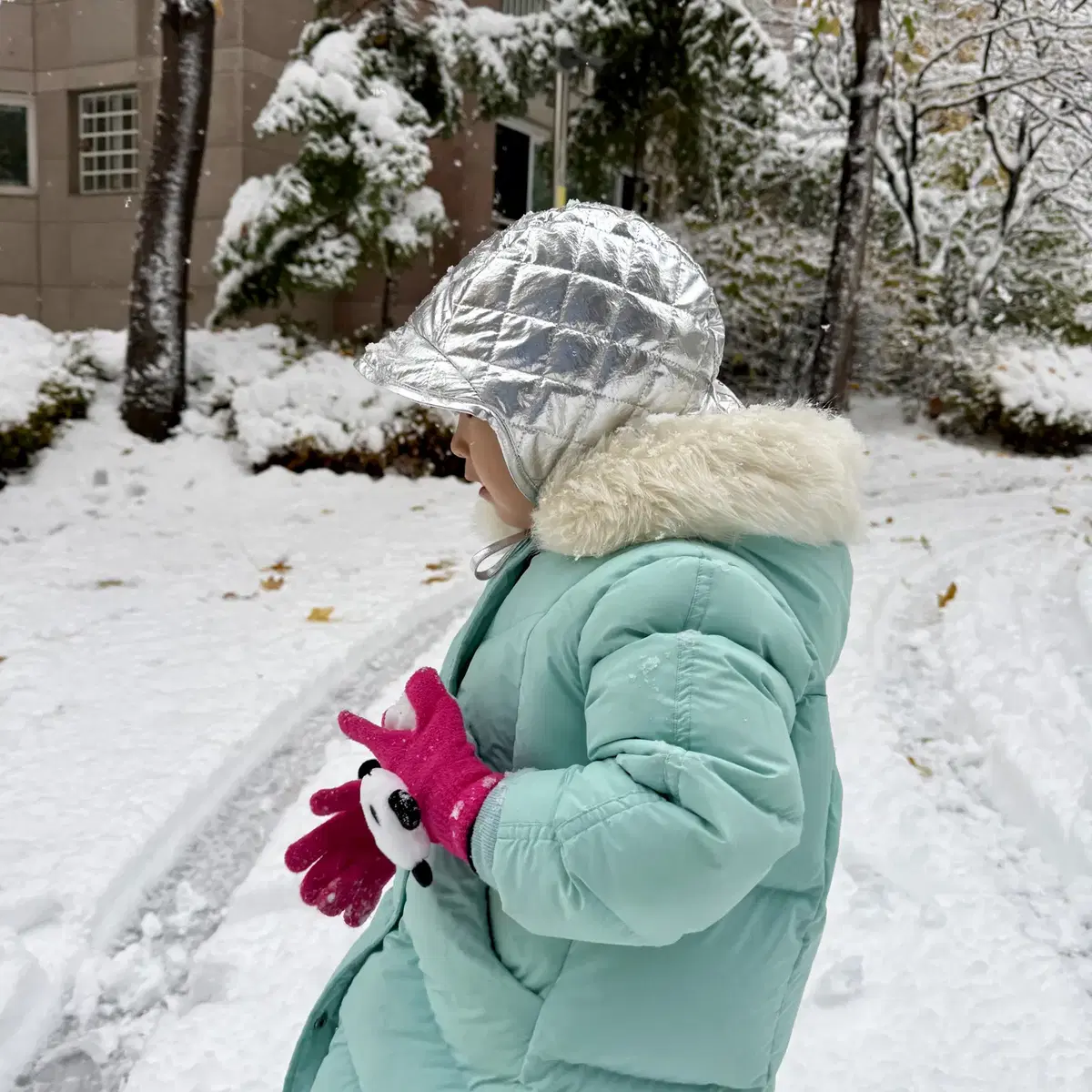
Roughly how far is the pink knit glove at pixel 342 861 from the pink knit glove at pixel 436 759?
8.2 inches

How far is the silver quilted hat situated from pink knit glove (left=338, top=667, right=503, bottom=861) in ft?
1.09

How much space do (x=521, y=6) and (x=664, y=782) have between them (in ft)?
50.1

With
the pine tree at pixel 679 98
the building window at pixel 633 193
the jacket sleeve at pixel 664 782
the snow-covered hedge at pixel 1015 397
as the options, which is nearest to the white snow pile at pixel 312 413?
the building window at pixel 633 193

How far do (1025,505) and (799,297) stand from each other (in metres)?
4.44

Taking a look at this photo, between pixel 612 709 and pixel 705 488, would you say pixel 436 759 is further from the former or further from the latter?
pixel 705 488

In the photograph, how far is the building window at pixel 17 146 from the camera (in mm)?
12430

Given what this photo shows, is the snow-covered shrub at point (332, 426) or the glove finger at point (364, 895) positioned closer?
the glove finger at point (364, 895)

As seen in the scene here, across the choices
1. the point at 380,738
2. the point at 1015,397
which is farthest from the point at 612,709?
the point at 1015,397

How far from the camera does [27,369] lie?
785cm

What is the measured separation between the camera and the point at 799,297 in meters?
12.5

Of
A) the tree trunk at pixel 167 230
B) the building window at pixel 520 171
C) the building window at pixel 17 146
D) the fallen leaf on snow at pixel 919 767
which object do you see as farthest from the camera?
the building window at pixel 520 171

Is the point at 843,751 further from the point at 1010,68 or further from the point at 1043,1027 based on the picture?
the point at 1010,68

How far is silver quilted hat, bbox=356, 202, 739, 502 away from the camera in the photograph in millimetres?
1289

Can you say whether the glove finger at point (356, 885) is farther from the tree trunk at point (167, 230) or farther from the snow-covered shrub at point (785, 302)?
the snow-covered shrub at point (785, 302)
